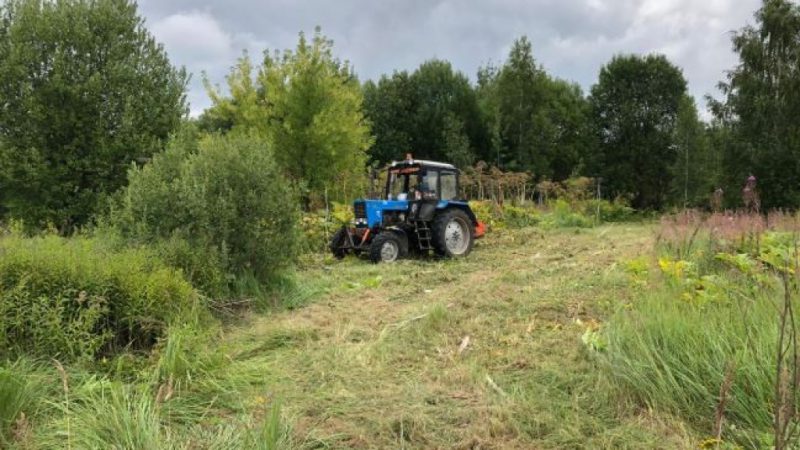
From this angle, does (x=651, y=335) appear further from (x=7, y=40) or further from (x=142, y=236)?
(x=7, y=40)

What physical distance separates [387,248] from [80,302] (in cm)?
606

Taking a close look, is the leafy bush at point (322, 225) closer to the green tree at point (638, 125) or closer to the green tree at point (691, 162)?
the green tree at point (691, 162)

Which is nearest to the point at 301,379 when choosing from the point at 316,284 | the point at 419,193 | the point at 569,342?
the point at 569,342

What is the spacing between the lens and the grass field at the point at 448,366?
2.99m

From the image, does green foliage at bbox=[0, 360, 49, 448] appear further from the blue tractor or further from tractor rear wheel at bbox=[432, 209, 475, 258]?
tractor rear wheel at bbox=[432, 209, 475, 258]

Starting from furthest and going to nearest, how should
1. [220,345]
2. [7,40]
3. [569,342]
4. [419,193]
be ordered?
[7,40], [419,193], [220,345], [569,342]

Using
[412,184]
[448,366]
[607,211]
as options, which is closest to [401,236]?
[412,184]

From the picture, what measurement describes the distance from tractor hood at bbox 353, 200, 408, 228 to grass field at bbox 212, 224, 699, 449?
2902 mm

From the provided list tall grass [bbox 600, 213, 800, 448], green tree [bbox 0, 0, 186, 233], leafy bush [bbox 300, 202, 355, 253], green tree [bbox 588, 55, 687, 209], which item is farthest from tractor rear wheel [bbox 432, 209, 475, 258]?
green tree [bbox 588, 55, 687, 209]

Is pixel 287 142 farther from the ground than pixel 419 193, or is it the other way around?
pixel 287 142

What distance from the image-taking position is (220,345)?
4.52 meters

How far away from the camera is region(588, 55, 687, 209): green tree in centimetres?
2544

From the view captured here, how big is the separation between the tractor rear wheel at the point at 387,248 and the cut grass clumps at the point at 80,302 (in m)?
4.83

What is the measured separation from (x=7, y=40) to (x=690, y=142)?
2346cm
